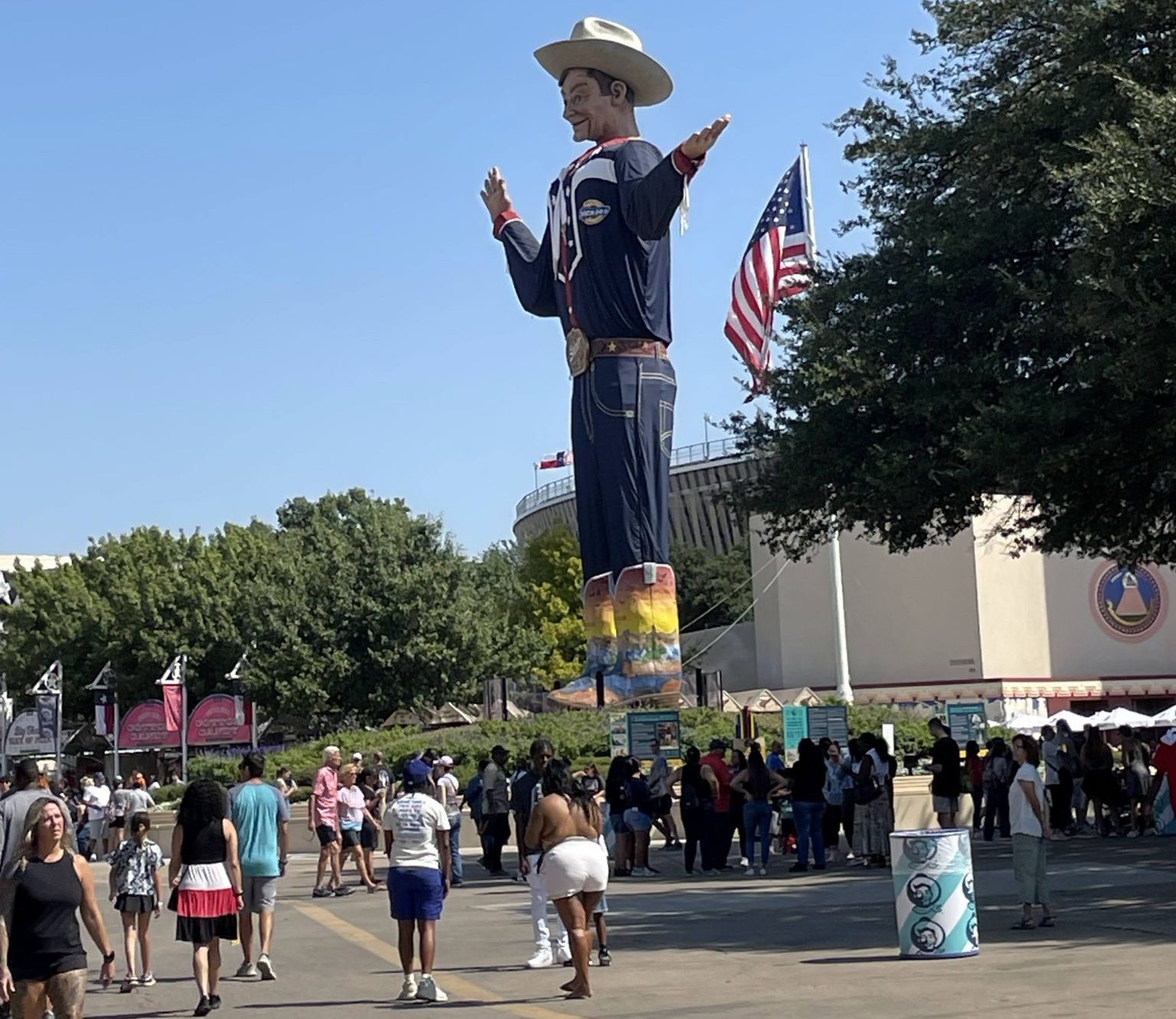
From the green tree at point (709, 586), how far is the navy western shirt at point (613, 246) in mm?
37381

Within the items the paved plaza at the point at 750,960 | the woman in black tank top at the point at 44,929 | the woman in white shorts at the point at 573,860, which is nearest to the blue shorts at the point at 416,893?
the paved plaza at the point at 750,960

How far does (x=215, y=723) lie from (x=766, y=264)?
20906 millimetres

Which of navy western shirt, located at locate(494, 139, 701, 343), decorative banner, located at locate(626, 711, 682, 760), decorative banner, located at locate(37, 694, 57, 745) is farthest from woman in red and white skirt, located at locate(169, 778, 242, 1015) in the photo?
decorative banner, located at locate(37, 694, 57, 745)

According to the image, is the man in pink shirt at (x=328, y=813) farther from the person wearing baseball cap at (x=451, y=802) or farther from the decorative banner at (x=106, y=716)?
the decorative banner at (x=106, y=716)

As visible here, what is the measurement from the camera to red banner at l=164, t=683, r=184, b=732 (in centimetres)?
4369

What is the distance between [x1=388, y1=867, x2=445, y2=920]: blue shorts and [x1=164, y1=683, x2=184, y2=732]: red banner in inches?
1302

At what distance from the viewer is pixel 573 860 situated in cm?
1152

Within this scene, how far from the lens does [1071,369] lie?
746 inches

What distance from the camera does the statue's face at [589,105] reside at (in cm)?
3247

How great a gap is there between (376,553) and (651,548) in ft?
64.7

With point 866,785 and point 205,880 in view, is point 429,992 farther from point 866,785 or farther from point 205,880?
point 866,785

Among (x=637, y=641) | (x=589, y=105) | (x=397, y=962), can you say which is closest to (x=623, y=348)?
(x=589, y=105)

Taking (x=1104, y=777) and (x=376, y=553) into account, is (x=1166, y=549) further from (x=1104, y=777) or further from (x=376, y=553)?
(x=376, y=553)

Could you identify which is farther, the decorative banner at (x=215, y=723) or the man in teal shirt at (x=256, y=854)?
the decorative banner at (x=215, y=723)
